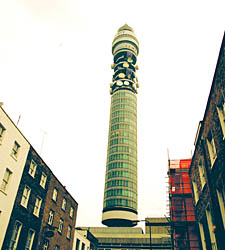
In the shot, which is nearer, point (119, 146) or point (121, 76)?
point (119, 146)

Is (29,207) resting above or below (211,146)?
below

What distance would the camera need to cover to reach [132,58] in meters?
151

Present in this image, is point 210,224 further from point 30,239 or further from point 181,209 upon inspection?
point 30,239

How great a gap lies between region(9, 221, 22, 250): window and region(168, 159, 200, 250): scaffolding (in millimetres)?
18162

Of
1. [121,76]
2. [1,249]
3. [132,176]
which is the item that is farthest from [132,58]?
[1,249]

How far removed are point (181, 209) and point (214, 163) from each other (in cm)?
2138

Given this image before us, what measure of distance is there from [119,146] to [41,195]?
309 feet

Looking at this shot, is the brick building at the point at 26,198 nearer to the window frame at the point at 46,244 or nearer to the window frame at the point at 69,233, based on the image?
the window frame at the point at 46,244

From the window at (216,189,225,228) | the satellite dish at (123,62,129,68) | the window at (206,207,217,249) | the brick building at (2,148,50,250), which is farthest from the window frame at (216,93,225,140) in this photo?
the satellite dish at (123,62,129,68)

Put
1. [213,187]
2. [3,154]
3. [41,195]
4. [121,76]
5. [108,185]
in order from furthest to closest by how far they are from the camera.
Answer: [121,76], [108,185], [41,195], [3,154], [213,187]

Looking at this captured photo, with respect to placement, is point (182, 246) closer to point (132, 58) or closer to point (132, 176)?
point (132, 176)

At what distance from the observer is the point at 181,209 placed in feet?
109

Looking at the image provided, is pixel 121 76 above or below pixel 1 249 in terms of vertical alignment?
above

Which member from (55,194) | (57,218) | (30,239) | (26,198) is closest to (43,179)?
(55,194)
